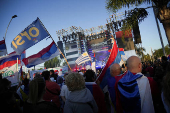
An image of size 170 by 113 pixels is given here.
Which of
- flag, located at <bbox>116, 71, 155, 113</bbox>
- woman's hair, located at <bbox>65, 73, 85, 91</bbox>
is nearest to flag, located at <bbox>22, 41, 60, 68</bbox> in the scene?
woman's hair, located at <bbox>65, 73, 85, 91</bbox>

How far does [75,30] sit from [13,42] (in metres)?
61.5

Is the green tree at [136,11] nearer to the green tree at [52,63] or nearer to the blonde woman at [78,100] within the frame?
the blonde woman at [78,100]

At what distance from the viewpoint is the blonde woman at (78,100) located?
216 centimetres

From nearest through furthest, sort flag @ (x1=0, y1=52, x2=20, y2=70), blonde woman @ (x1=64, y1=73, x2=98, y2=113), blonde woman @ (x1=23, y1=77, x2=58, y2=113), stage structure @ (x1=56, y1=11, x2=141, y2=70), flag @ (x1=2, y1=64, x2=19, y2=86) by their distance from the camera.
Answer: blonde woman @ (x1=23, y1=77, x2=58, y2=113) < blonde woman @ (x1=64, y1=73, x2=98, y2=113) < flag @ (x1=2, y1=64, x2=19, y2=86) < flag @ (x1=0, y1=52, x2=20, y2=70) < stage structure @ (x1=56, y1=11, x2=141, y2=70)

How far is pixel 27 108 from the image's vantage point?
1.93 m

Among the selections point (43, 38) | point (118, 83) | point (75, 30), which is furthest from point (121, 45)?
point (118, 83)

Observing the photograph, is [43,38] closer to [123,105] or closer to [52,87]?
[52,87]

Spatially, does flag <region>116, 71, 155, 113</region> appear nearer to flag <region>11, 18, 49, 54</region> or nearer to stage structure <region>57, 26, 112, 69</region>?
flag <region>11, 18, 49, 54</region>

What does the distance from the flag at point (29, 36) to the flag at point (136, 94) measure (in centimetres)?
652

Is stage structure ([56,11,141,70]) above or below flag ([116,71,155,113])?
above

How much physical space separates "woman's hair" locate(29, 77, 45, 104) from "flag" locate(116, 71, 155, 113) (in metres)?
1.39

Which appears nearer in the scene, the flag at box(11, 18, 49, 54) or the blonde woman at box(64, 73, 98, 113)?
the blonde woman at box(64, 73, 98, 113)

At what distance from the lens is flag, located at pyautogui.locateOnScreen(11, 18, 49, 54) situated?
720cm

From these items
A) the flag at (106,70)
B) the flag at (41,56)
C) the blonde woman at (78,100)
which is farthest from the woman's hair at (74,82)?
the flag at (41,56)
